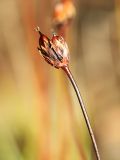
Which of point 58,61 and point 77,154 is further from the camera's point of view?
point 77,154

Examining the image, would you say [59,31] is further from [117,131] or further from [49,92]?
[117,131]

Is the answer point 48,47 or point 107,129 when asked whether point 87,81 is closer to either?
point 107,129

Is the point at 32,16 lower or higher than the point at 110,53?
higher

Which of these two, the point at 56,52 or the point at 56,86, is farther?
the point at 56,86

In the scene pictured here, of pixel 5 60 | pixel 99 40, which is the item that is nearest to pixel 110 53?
pixel 99 40

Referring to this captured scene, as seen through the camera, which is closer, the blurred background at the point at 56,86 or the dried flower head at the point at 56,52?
the dried flower head at the point at 56,52

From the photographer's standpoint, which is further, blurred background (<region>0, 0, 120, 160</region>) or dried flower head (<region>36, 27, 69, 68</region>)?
blurred background (<region>0, 0, 120, 160</region>)

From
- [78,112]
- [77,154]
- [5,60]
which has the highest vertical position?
[5,60]
